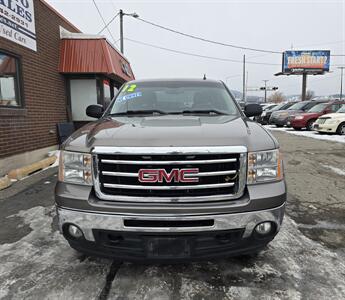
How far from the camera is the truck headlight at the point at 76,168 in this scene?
7.68 ft

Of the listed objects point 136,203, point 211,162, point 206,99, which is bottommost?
point 136,203

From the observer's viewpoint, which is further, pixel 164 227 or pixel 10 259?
pixel 10 259

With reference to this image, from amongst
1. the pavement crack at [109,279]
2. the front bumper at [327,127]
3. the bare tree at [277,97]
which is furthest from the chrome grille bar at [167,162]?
the bare tree at [277,97]

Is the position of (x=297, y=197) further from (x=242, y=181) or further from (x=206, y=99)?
(x=242, y=181)

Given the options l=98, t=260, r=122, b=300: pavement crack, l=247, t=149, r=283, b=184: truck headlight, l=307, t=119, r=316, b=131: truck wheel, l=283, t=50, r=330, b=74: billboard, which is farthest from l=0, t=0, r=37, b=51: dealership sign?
l=283, t=50, r=330, b=74: billboard

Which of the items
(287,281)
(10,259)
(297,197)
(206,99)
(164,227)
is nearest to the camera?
(164,227)

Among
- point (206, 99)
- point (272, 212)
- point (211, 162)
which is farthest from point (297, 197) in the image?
point (211, 162)

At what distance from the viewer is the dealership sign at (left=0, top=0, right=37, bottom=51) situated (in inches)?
244

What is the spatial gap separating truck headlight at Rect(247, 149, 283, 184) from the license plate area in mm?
693

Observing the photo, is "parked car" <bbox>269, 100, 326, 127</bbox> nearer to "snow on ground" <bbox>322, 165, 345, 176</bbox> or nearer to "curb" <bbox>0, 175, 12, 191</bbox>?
"snow on ground" <bbox>322, 165, 345, 176</bbox>

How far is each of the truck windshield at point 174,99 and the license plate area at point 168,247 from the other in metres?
1.65

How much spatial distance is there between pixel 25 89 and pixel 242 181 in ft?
21.7

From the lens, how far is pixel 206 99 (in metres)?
3.71

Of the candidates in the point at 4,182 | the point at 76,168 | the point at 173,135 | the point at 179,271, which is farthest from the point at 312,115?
the point at 76,168
